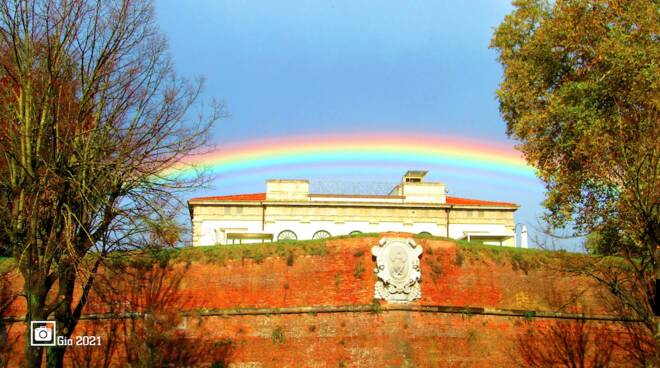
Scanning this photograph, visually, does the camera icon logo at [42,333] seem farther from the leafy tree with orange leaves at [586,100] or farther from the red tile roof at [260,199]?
the red tile roof at [260,199]

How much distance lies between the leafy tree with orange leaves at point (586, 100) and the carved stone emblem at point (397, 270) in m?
5.24

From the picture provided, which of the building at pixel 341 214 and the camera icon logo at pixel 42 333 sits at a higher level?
the building at pixel 341 214

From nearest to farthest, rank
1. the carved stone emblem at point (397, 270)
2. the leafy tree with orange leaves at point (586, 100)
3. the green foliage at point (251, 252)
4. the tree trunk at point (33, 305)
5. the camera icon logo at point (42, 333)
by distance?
1. the tree trunk at point (33, 305)
2. the camera icon logo at point (42, 333)
3. the leafy tree with orange leaves at point (586, 100)
4. the carved stone emblem at point (397, 270)
5. the green foliage at point (251, 252)

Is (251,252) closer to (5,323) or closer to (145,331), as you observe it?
(145,331)

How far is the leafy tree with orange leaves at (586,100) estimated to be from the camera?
19.8 meters

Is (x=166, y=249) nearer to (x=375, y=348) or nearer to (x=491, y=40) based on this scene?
(x=375, y=348)

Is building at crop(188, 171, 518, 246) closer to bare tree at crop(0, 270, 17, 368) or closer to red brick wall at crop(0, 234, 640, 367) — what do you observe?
red brick wall at crop(0, 234, 640, 367)

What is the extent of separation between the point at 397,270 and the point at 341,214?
15.4 m

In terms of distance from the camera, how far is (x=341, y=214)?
1499 inches

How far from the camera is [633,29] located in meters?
24.6

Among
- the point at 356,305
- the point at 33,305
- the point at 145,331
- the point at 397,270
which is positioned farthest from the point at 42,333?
the point at 397,270

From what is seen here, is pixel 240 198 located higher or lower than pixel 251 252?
higher

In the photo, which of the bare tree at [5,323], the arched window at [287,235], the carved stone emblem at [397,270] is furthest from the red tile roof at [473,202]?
the bare tree at [5,323]

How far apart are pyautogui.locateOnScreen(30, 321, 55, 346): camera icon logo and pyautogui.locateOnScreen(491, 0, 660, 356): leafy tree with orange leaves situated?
14.2 metres
